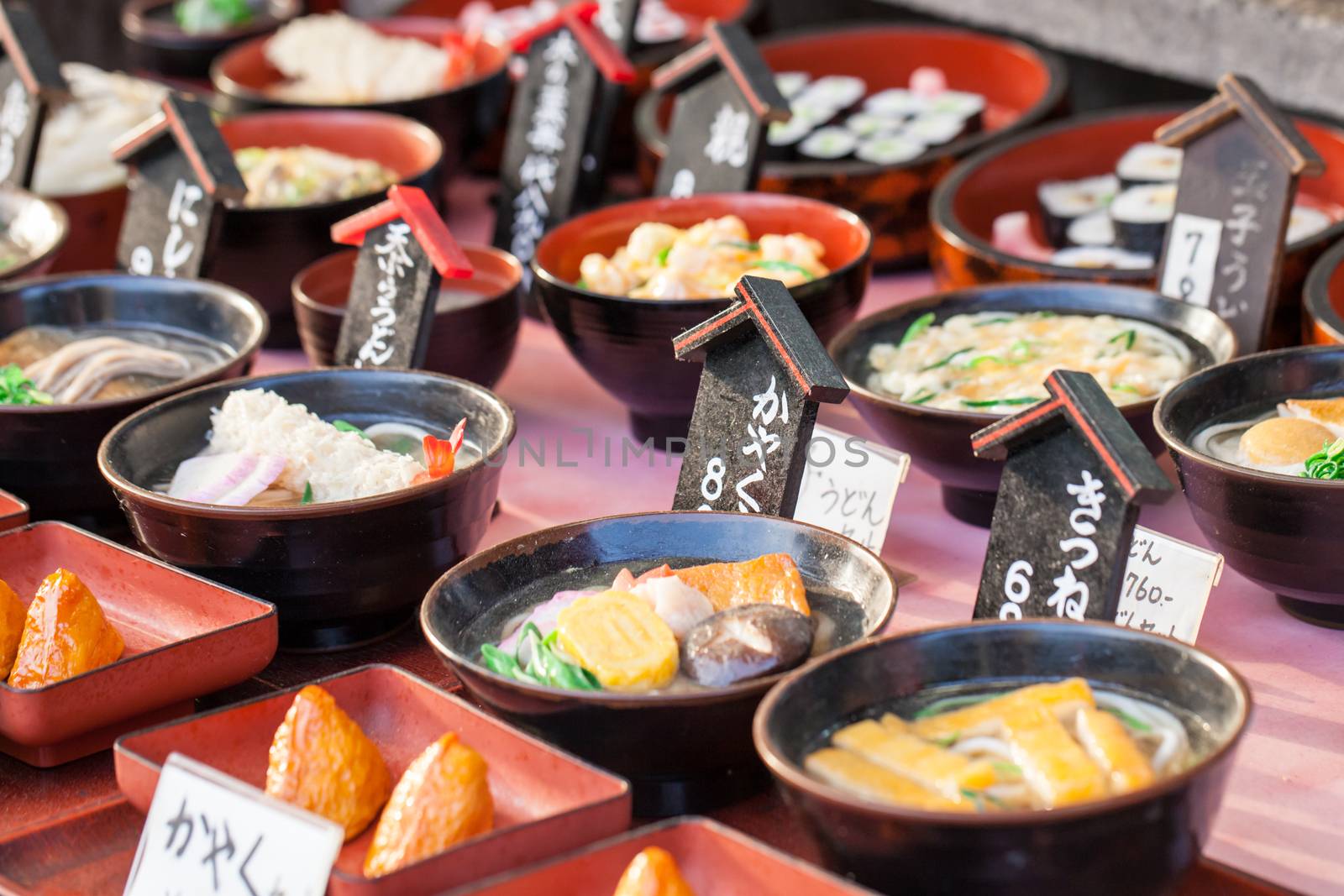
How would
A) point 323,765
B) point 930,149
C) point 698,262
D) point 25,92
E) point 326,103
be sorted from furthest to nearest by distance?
point 326,103
point 930,149
point 25,92
point 698,262
point 323,765

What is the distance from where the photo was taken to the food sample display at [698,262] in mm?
2559

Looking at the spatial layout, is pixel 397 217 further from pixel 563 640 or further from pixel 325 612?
pixel 563 640

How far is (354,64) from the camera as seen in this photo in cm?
426

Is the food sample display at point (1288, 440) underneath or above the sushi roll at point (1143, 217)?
above

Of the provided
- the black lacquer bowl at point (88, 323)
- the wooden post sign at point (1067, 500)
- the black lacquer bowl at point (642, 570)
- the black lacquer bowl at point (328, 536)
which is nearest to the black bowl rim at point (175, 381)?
the black lacquer bowl at point (88, 323)

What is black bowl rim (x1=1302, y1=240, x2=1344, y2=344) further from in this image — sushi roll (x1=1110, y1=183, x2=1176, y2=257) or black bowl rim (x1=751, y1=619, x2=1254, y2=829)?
black bowl rim (x1=751, y1=619, x2=1254, y2=829)

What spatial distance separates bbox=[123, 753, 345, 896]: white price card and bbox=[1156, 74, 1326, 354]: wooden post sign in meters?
1.72

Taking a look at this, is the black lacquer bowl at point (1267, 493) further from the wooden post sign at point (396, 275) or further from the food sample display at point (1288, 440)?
the wooden post sign at point (396, 275)

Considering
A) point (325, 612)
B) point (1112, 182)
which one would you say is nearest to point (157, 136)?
point (325, 612)

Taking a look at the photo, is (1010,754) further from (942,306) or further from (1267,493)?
(942,306)

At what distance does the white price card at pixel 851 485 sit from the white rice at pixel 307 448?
53 centimetres

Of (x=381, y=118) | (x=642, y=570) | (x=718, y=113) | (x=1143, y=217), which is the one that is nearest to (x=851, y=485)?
(x=642, y=570)

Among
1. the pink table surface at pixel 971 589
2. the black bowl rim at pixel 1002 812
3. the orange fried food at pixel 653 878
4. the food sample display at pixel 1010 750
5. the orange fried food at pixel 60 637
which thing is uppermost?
the black bowl rim at pixel 1002 812

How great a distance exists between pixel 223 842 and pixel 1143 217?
233 cm
